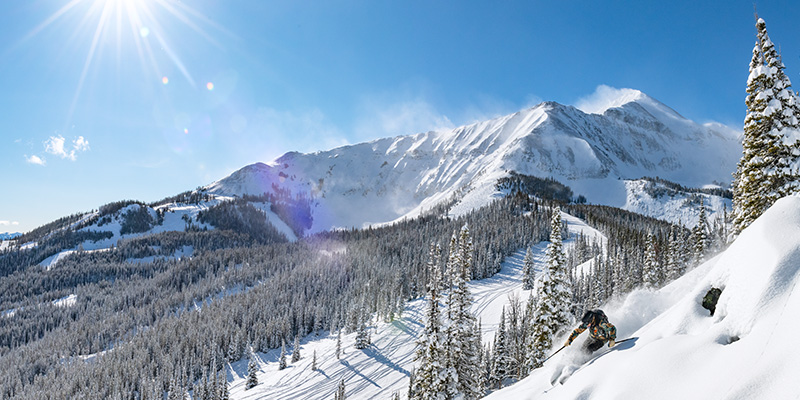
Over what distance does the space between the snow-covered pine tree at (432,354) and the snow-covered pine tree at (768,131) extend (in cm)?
1601

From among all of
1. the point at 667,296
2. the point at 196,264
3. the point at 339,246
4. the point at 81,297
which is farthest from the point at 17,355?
the point at 667,296

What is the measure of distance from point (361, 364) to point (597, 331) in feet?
216

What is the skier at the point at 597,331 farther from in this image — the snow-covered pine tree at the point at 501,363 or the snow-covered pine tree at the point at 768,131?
the snow-covered pine tree at the point at 501,363

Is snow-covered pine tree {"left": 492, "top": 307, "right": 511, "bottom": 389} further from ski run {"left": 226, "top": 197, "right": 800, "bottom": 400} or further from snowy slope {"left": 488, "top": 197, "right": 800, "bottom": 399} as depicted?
snowy slope {"left": 488, "top": 197, "right": 800, "bottom": 399}

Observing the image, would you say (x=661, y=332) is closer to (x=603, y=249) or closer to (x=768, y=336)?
(x=768, y=336)

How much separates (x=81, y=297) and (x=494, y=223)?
181288 mm

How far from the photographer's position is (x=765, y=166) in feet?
52.9

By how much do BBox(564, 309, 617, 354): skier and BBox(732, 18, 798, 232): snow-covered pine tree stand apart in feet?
41.8

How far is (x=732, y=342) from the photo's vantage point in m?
5.81

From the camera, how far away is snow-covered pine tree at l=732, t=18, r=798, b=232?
15250mm

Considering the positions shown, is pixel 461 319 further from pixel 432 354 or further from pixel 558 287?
pixel 558 287

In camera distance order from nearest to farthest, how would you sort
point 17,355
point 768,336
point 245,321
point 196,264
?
point 768,336
point 245,321
point 17,355
point 196,264

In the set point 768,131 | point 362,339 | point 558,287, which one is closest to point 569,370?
point 768,131

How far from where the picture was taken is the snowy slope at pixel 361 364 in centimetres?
6147
